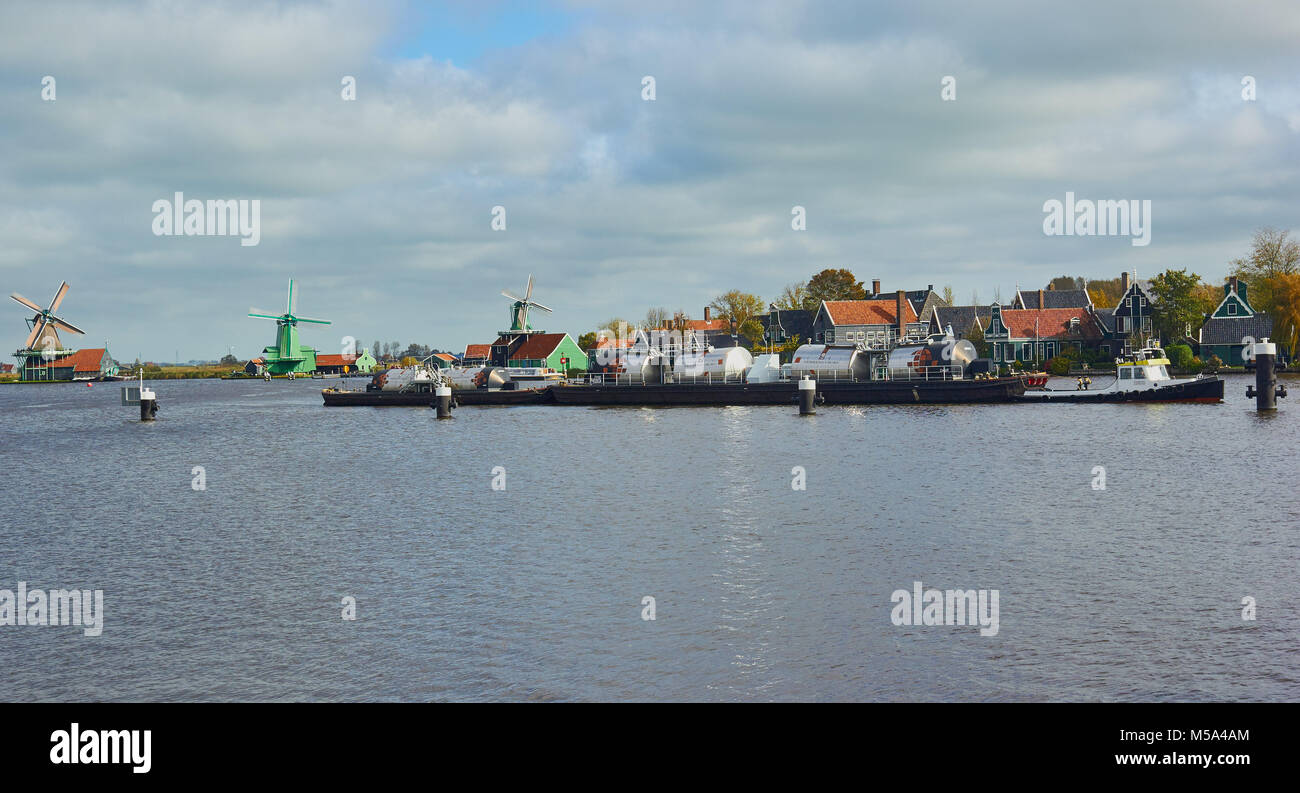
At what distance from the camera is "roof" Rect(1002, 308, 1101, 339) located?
135000 mm

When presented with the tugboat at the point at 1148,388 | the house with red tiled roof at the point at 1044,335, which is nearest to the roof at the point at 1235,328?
the house with red tiled roof at the point at 1044,335

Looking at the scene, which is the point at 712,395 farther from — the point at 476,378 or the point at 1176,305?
the point at 1176,305

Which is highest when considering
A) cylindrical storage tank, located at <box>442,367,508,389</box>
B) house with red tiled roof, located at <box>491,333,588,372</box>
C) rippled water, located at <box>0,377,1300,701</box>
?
house with red tiled roof, located at <box>491,333,588,372</box>

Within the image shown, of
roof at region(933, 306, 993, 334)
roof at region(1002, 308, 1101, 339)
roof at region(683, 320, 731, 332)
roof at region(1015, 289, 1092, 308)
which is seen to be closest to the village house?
roof at region(1002, 308, 1101, 339)

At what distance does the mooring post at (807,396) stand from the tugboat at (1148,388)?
2082 centimetres

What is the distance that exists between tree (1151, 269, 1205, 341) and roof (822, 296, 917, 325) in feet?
116

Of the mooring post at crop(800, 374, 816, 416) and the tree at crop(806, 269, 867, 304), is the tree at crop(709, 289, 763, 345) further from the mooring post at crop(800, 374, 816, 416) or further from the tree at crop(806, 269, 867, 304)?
the mooring post at crop(800, 374, 816, 416)

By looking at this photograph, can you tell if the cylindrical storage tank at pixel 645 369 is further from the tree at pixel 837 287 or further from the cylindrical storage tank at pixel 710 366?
the tree at pixel 837 287

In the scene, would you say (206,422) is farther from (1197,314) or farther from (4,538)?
(1197,314)

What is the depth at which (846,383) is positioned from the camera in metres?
89.1

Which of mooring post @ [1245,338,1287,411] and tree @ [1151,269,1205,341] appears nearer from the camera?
mooring post @ [1245,338,1287,411]

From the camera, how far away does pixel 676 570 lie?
24406 millimetres
